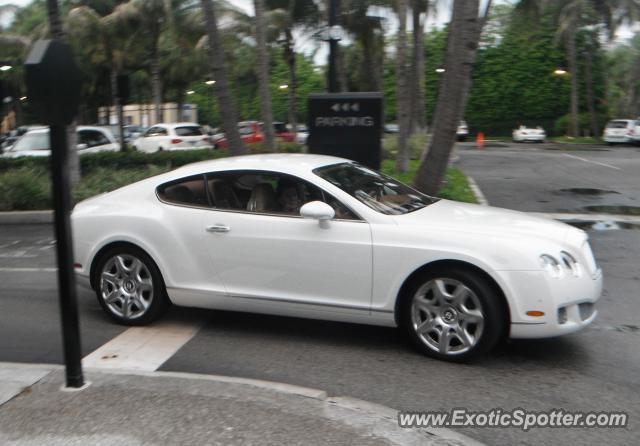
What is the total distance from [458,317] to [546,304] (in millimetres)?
617

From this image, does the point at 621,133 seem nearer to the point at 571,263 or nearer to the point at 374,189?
the point at 374,189

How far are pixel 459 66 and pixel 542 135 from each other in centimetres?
3708

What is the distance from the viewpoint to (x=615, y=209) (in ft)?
43.2

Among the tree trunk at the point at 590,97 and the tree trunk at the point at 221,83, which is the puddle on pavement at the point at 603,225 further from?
the tree trunk at the point at 590,97

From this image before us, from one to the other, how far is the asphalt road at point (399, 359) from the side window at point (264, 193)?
109 cm

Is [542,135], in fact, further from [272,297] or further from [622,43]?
[272,297]

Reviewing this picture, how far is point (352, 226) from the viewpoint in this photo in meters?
5.47

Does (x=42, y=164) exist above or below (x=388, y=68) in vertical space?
below

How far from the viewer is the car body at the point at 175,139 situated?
2728cm

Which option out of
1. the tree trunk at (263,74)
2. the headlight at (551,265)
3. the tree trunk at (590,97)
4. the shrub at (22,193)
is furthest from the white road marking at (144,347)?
the tree trunk at (590,97)

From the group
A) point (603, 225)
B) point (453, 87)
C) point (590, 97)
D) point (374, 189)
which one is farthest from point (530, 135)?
point (374, 189)

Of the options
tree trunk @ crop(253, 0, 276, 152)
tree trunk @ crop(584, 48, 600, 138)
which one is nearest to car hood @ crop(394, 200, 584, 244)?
tree trunk @ crop(253, 0, 276, 152)

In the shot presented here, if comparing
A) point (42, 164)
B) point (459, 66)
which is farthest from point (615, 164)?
point (42, 164)

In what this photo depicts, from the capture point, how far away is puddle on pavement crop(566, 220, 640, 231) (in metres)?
11.1
